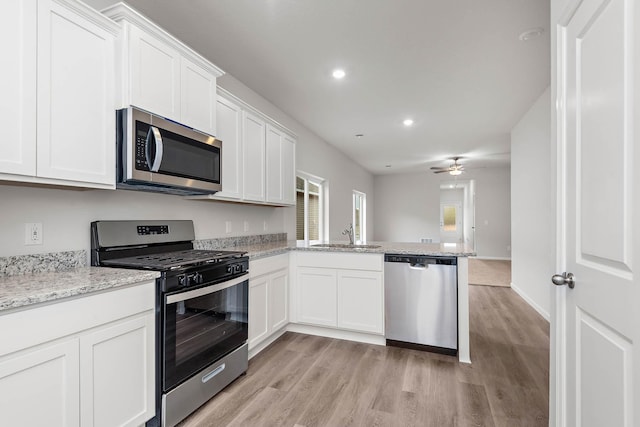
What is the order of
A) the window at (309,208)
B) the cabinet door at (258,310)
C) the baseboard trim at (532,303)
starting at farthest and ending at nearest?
the window at (309,208), the baseboard trim at (532,303), the cabinet door at (258,310)

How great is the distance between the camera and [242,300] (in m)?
2.39

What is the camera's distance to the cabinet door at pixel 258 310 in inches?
102

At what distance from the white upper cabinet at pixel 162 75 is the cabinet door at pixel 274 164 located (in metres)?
0.90

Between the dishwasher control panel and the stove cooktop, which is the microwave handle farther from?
the dishwasher control panel

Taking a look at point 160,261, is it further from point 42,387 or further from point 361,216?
point 361,216

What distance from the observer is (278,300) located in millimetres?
3016

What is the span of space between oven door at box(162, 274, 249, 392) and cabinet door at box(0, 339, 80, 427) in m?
0.43

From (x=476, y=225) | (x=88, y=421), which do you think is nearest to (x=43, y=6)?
(x=88, y=421)

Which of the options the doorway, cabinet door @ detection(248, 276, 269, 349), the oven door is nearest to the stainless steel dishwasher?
cabinet door @ detection(248, 276, 269, 349)

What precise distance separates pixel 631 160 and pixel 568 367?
882 mm

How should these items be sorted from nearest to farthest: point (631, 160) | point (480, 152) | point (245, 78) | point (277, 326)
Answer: point (631, 160), point (277, 326), point (245, 78), point (480, 152)

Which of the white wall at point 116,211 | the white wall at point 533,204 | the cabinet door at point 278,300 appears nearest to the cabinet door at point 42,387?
the white wall at point 116,211

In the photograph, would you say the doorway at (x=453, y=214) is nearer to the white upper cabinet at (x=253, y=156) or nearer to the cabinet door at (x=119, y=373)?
the white upper cabinet at (x=253, y=156)

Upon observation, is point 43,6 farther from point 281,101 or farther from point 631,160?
point 281,101
